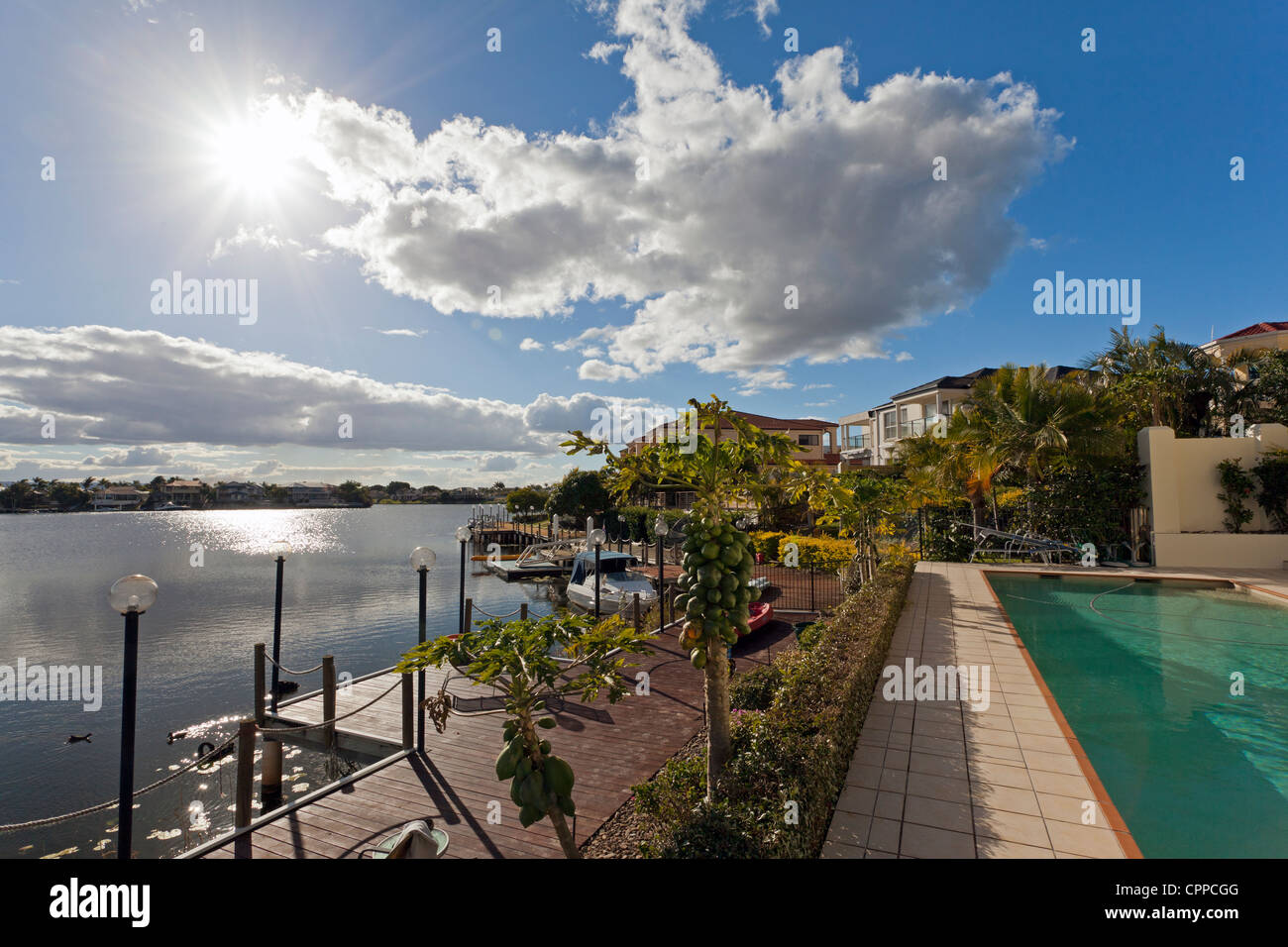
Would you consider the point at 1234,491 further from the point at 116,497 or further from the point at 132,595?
the point at 116,497

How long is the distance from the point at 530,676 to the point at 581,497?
1582 inches

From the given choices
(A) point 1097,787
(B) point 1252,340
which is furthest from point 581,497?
(B) point 1252,340

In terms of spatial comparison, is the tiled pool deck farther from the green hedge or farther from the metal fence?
the metal fence

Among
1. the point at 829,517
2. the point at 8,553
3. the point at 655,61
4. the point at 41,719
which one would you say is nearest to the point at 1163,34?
the point at 655,61

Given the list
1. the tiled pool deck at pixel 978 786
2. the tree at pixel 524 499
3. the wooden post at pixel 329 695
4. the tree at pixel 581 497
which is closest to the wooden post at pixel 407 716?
the wooden post at pixel 329 695

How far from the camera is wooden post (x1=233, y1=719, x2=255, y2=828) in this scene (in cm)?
584

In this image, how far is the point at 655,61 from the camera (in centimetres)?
977

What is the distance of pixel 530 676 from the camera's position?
2.90 meters

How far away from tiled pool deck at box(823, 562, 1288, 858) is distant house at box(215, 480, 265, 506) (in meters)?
158

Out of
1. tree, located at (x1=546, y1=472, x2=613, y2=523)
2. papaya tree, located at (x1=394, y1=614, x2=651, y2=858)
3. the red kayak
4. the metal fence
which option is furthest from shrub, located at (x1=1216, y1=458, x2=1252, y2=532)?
tree, located at (x1=546, y1=472, x2=613, y2=523)

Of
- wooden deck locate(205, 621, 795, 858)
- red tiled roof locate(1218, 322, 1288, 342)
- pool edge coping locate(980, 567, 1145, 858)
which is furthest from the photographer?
red tiled roof locate(1218, 322, 1288, 342)
